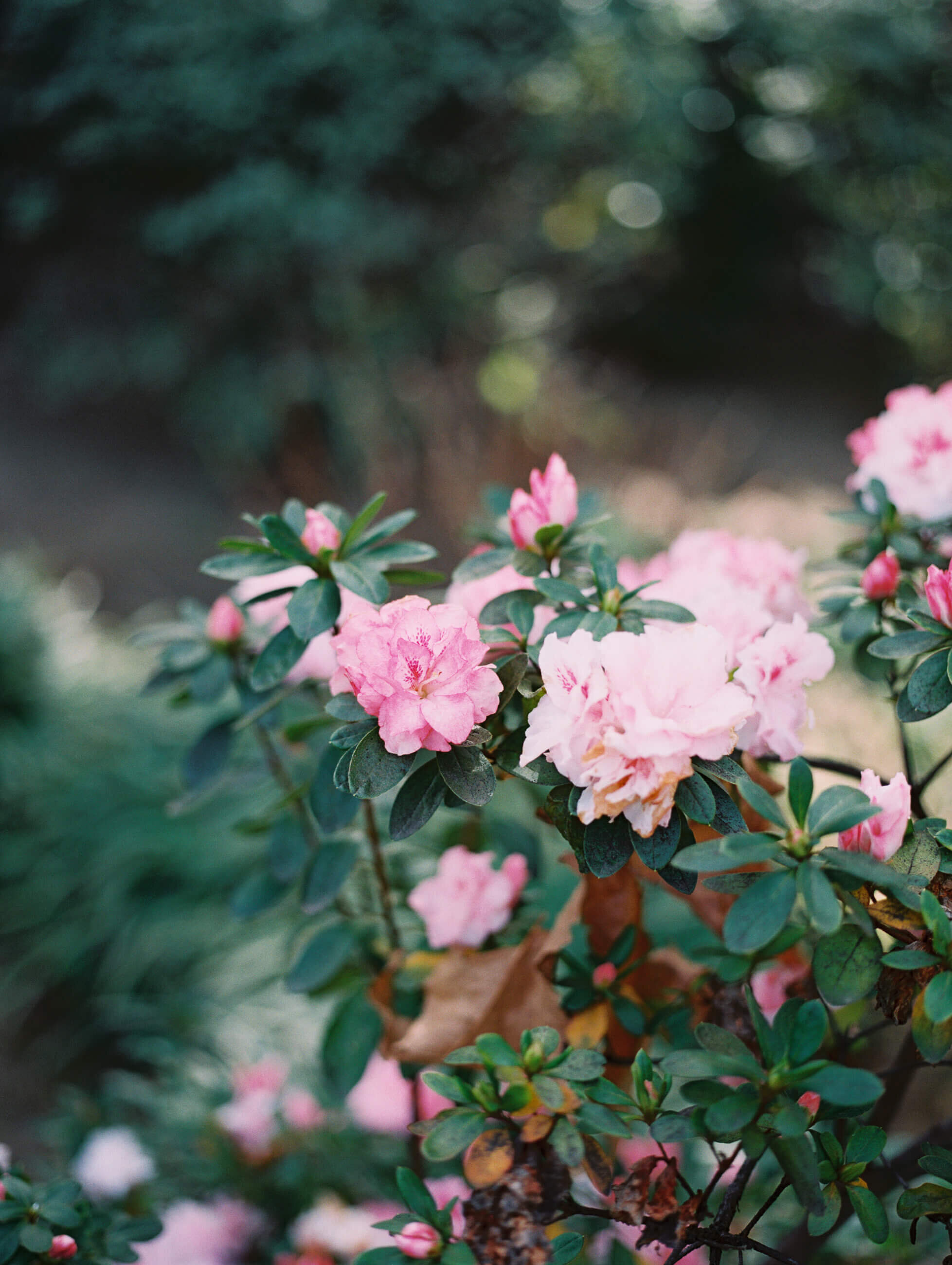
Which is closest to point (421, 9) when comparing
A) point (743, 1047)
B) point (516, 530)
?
point (516, 530)

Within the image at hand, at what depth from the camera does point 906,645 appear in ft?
1.79

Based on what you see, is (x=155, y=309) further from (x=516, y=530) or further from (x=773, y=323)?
(x=773, y=323)

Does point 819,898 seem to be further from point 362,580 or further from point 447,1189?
point 447,1189

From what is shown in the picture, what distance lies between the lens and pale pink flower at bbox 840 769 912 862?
44 cm

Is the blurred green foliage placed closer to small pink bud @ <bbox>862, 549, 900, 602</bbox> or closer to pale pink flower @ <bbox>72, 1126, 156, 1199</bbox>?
pale pink flower @ <bbox>72, 1126, 156, 1199</bbox>

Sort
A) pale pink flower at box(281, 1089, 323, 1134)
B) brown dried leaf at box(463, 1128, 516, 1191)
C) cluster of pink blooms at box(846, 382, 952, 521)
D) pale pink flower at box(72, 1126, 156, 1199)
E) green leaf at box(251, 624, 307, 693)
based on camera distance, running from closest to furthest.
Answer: brown dried leaf at box(463, 1128, 516, 1191), green leaf at box(251, 624, 307, 693), cluster of pink blooms at box(846, 382, 952, 521), pale pink flower at box(72, 1126, 156, 1199), pale pink flower at box(281, 1089, 323, 1134)

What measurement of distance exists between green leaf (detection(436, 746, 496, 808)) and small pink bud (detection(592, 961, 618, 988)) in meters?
0.24

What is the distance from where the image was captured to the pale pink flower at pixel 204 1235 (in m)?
0.90

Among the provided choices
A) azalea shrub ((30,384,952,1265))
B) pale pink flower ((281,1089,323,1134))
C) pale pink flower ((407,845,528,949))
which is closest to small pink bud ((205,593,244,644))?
azalea shrub ((30,384,952,1265))

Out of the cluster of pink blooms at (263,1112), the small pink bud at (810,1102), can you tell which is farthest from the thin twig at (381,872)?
the cluster of pink blooms at (263,1112)

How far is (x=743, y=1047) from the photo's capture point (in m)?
0.46

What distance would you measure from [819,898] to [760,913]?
0.10 feet

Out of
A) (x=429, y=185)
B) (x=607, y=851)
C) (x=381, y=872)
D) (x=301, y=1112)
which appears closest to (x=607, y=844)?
(x=607, y=851)

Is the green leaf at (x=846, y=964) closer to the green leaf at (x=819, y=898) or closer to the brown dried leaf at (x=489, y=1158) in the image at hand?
the green leaf at (x=819, y=898)
